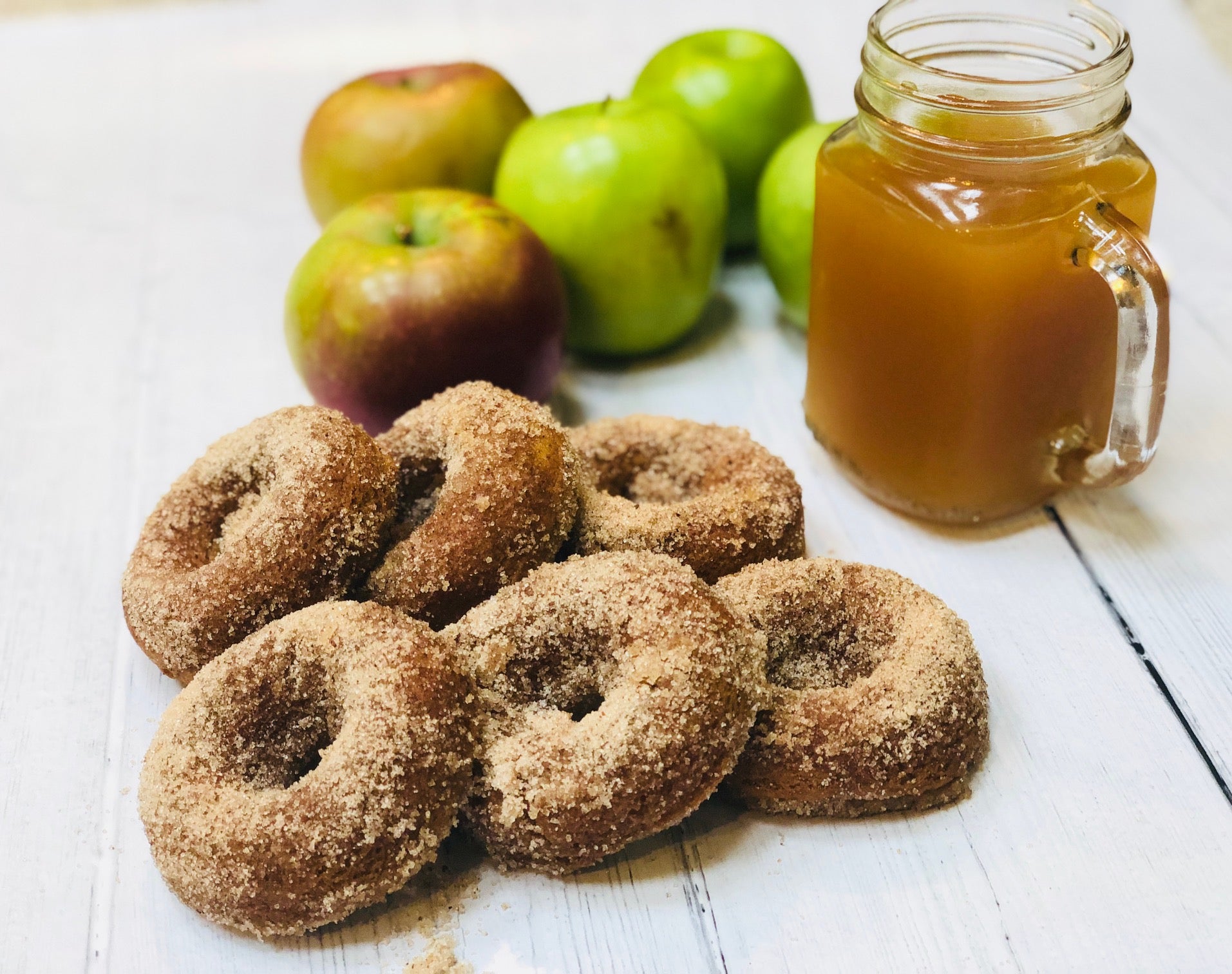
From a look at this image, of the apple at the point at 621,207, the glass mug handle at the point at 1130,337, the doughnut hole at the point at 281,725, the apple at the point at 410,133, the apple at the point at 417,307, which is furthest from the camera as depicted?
the apple at the point at 410,133

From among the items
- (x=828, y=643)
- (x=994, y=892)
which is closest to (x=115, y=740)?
(x=828, y=643)

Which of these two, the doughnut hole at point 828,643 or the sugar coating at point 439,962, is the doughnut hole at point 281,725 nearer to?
the sugar coating at point 439,962

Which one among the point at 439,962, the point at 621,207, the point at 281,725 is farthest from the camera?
the point at 621,207

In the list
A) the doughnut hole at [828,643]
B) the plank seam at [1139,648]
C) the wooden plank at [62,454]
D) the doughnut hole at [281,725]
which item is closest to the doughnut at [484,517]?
the doughnut hole at [281,725]

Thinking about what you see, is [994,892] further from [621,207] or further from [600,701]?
[621,207]

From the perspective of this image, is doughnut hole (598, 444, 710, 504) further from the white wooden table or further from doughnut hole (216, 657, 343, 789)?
doughnut hole (216, 657, 343, 789)

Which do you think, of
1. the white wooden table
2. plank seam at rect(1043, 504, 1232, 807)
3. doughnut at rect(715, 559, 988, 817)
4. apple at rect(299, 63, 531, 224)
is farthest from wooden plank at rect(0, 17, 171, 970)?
plank seam at rect(1043, 504, 1232, 807)

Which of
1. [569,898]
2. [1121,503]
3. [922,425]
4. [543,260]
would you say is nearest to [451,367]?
[543,260]
